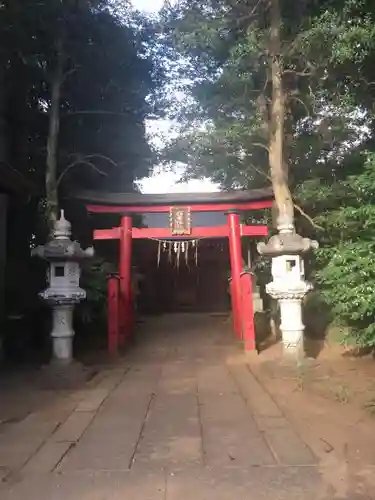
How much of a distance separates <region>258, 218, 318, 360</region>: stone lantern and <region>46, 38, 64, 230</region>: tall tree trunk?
5.33m

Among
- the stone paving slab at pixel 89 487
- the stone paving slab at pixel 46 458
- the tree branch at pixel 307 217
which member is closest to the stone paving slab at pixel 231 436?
the stone paving slab at pixel 89 487

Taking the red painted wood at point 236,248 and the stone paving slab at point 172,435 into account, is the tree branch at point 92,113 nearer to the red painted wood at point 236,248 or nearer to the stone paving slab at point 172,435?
the red painted wood at point 236,248

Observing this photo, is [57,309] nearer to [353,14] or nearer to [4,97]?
[4,97]

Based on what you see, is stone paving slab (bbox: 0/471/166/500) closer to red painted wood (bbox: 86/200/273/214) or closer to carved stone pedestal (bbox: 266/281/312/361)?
carved stone pedestal (bbox: 266/281/312/361)

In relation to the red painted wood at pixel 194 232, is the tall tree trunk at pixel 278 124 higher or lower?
higher

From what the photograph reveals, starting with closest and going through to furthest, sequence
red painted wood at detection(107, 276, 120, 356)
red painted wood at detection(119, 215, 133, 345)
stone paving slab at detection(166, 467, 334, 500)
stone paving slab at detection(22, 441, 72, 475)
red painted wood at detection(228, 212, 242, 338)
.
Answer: stone paving slab at detection(166, 467, 334, 500) < stone paving slab at detection(22, 441, 72, 475) < red painted wood at detection(107, 276, 120, 356) < red painted wood at detection(228, 212, 242, 338) < red painted wood at detection(119, 215, 133, 345)

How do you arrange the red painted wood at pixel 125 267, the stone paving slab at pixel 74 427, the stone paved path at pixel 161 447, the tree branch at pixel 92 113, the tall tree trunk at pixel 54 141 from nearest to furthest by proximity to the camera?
1. the stone paved path at pixel 161 447
2. the stone paving slab at pixel 74 427
3. the tall tree trunk at pixel 54 141
4. the red painted wood at pixel 125 267
5. the tree branch at pixel 92 113

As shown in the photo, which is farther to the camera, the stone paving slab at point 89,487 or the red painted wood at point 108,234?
the red painted wood at point 108,234

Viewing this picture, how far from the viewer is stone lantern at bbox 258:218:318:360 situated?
32.2 ft

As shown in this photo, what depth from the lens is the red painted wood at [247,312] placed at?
37.0 ft

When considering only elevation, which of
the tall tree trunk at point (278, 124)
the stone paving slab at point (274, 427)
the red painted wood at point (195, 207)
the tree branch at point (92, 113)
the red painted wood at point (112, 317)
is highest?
the tree branch at point (92, 113)

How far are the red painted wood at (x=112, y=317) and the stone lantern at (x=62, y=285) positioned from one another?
1.82 metres

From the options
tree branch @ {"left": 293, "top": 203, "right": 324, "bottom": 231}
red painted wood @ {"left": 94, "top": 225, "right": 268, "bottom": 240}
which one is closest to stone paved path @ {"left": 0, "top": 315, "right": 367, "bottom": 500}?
tree branch @ {"left": 293, "top": 203, "right": 324, "bottom": 231}

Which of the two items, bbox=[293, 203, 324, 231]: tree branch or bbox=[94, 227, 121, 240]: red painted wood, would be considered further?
bbox=[94, 227, 121, 240]: red painted wood
